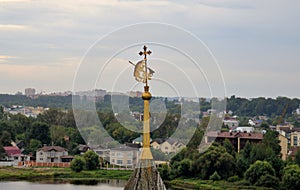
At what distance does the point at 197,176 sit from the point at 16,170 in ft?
23.4

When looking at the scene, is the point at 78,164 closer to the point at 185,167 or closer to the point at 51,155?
the point at 51,155

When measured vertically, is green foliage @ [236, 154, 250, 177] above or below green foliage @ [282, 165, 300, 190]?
above

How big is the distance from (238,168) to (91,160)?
5.43 m

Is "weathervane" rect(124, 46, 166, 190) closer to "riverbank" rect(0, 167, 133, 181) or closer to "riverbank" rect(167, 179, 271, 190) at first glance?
"riverbank" rect(167, 179, 271, 190)

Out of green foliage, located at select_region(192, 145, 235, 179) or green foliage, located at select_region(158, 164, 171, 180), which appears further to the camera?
green foliage, located at select_region(192, 145, 235, 179)

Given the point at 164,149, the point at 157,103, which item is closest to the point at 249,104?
the point at 164,149

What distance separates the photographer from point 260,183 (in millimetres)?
18969

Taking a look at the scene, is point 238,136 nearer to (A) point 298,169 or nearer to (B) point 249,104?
(A) point 298,169

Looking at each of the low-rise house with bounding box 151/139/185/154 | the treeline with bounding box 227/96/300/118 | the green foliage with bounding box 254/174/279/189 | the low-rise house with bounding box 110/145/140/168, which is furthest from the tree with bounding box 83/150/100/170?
the treeline with bounding box 227/96/300/118

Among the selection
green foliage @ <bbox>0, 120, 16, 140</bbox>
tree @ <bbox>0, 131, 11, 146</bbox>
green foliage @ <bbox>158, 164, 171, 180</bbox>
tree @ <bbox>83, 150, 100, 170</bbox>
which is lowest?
green foliage @ <bbox>158, 164, 171, 180</bbox>

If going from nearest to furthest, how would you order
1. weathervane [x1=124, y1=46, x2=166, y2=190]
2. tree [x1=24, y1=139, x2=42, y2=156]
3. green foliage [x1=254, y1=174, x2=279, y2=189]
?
1. weathervane [x1=124, y1=46, x2=166, y2=190]
2. green foliage [x1=254, y1=174, x2=279, y2=189]
3. tree [x1=24, y1=139, x2=42, y2=156]

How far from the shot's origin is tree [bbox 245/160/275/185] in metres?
19.2

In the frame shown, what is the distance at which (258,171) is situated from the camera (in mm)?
19297

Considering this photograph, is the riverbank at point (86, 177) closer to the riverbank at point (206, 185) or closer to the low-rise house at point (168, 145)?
the riverbank at point (206, 185)
